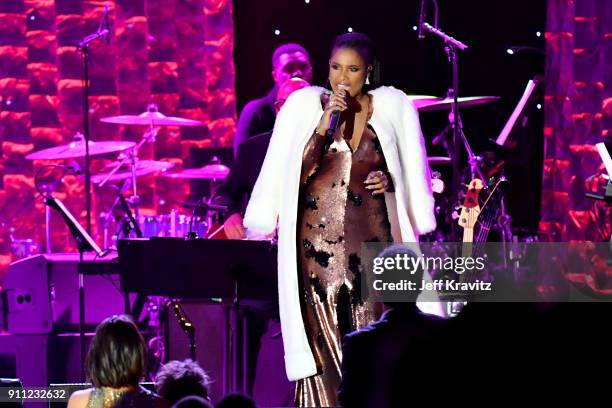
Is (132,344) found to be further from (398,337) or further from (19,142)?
(19,142)

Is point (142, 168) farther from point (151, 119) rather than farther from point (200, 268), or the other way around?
point (200, 268)

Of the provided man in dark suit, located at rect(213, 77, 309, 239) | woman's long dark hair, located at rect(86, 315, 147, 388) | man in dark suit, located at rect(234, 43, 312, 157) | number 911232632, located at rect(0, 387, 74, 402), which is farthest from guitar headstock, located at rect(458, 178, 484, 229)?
woman's long dark hair, located at rect(86, 315, 147, 388)

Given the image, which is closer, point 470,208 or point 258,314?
point 258,314

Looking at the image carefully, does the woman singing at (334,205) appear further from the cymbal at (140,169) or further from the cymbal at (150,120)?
the cymbal at (140,169)

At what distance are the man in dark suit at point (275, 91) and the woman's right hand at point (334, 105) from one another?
270 centimetres

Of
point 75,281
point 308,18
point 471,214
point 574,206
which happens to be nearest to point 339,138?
point 471,214

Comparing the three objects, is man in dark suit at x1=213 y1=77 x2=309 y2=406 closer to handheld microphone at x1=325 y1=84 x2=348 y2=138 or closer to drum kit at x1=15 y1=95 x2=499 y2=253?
handheld microphone at x1=325 y1=84 x2=348 y2=138


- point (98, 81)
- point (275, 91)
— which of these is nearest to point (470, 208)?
point (275, 91)

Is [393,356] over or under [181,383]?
over

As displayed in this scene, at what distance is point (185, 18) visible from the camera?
33.3 ft

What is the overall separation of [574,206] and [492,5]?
2275 mm

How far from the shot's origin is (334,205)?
4633mm

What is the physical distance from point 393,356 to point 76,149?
6.82 meters

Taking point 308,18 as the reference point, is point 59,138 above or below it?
below
